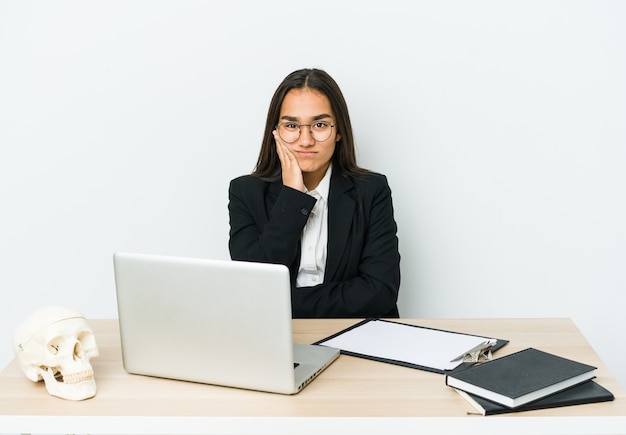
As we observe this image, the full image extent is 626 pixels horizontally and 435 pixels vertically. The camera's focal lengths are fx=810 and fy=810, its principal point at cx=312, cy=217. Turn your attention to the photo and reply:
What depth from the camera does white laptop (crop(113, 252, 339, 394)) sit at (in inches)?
61.1

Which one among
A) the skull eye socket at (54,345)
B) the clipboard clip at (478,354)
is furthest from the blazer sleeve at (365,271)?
the skull eye socket at (54,345)

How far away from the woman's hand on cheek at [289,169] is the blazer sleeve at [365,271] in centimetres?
22

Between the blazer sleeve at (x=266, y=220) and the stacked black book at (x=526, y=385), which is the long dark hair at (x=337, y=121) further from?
the stacked black book at (x=526, y=385)

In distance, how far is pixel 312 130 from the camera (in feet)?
8.45

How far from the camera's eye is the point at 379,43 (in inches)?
116

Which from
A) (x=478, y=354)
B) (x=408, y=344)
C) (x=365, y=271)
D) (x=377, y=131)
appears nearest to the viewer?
(x=478, y=354)

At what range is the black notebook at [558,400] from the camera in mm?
1499

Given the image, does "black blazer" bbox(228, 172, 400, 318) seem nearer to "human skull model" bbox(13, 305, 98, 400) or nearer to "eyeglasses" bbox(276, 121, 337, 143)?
"eyeglasses" bbox(276, 121, 337, 143)

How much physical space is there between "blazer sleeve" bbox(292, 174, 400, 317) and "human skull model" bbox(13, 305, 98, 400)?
84cm

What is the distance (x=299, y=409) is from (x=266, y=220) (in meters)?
1.16

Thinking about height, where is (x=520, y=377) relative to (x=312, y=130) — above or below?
below

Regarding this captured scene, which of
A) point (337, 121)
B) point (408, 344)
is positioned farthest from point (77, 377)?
point (337, 121)

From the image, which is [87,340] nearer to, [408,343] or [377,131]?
[408,343]

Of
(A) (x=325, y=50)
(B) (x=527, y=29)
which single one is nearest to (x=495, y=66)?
(B) (x=527, y=29)
